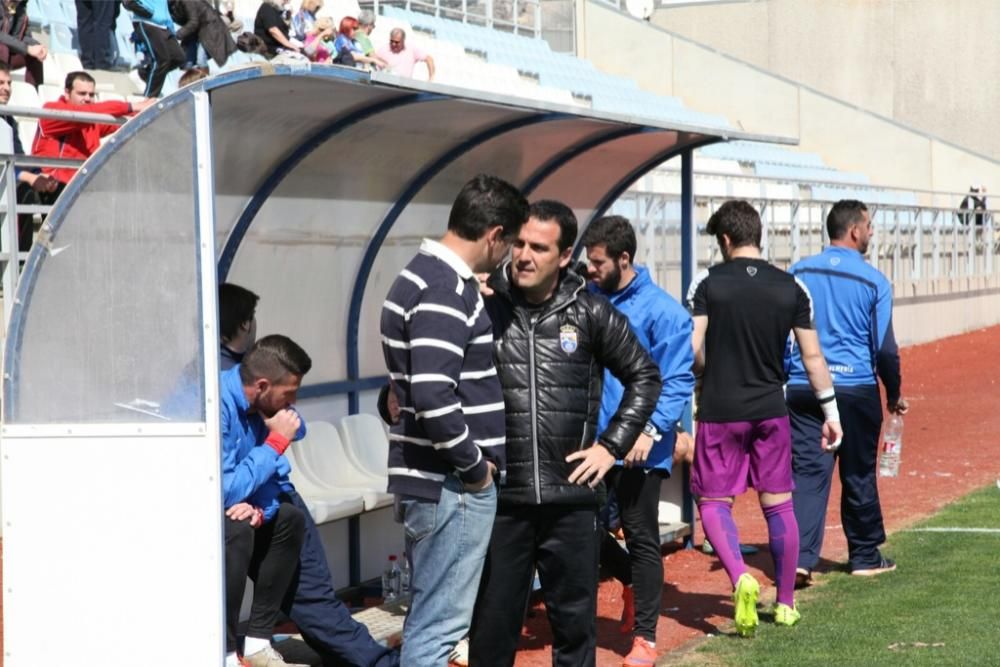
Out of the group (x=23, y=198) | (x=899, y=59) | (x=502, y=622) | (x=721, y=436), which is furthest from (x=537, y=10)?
(x=502, y=622)

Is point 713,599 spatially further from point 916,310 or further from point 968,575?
point 916,310

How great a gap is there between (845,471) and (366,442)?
2631 mm

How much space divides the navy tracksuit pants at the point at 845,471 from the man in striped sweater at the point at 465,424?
3709 millimetres

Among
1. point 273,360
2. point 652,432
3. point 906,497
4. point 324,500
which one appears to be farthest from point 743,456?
point 906,497

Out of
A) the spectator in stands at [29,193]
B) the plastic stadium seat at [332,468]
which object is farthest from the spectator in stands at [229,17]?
the plastic stadium seat at [332,468]

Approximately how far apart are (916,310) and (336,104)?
1948 cm

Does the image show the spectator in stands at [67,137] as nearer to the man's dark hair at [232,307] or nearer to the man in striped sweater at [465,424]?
the man's dark hair at [232,307]

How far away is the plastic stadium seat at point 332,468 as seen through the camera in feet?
26.2

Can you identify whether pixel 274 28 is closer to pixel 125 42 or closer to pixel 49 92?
pixel 125 42

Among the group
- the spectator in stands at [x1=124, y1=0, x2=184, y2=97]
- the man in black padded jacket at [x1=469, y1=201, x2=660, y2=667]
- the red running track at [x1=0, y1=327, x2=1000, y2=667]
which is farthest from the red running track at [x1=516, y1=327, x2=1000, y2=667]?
the spectator in stands at [x1=124, y1=0, x2=184, y2=97]

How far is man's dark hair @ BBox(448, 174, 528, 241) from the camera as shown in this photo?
5.02m

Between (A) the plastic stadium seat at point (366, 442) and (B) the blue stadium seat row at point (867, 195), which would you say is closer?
(A) the plastic stadium seat at point (366, 442)

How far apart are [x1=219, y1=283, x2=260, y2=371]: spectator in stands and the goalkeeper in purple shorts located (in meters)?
2.22

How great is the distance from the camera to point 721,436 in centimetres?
738
